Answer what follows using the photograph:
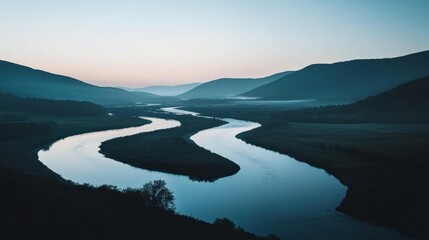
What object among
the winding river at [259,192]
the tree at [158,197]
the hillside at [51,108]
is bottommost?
the winding river at [259,192]

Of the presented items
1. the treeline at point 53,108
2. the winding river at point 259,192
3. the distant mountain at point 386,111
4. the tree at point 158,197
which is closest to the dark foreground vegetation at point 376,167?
the winding river at point 259,192

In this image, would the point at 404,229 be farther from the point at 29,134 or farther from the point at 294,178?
the point at 29,134

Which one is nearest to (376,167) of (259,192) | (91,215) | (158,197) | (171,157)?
(259,192)

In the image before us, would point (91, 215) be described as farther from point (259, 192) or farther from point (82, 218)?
point (259, 192)

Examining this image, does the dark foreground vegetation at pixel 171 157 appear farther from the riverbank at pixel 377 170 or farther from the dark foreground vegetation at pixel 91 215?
the riverbank at pixel 377 170

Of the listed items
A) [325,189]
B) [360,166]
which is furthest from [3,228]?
[360,166]
